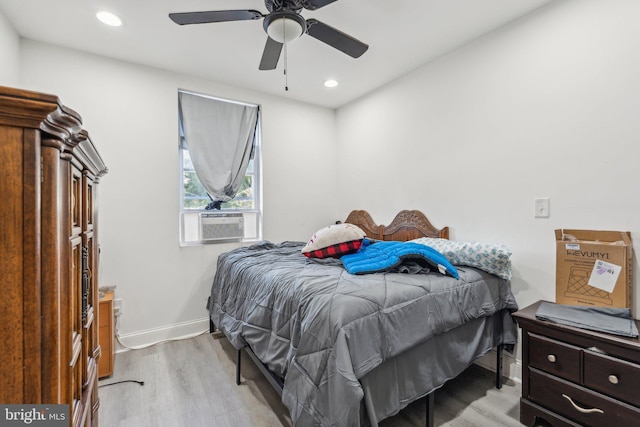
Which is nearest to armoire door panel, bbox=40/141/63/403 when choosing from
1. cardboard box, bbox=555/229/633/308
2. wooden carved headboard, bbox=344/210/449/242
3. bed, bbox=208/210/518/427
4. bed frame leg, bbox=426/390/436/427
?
bed, bbox=208/210/518/427

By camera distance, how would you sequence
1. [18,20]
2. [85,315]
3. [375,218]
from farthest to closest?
[375,218] → [18,20] → [85,315]

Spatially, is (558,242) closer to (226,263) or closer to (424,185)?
(424,185)

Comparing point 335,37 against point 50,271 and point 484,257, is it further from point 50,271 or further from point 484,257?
point 50,271

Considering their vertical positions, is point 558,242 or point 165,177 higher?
point 165,177

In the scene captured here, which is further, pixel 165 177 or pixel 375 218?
pixel 375 218

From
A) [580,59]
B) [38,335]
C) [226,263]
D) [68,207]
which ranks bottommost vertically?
[226,263]

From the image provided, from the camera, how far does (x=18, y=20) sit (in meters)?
2.12

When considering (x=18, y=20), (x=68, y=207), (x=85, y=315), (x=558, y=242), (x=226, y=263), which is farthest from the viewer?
(x=226, y=263)

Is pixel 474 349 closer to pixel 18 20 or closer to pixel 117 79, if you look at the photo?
pixel 117 79

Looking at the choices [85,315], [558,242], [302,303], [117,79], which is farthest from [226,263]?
[558,242]

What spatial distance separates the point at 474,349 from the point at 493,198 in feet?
3.68

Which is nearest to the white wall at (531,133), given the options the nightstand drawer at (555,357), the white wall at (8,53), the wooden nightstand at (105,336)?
the nightstand drawer at (555,357)

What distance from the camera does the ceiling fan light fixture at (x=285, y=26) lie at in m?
1.67

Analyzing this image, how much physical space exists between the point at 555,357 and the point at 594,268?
0.55 m
